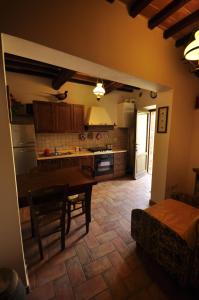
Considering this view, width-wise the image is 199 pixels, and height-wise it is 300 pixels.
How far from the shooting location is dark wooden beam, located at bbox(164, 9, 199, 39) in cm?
170

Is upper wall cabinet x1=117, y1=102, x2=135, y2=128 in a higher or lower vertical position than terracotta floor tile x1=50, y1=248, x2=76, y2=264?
higher

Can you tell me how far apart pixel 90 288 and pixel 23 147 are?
273cm

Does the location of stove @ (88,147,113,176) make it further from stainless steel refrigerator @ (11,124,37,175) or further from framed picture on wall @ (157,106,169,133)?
framed picture on wall @ (157,106,169,133)

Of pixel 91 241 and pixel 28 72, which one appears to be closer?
pixel 91 241

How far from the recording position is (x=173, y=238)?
1.24m

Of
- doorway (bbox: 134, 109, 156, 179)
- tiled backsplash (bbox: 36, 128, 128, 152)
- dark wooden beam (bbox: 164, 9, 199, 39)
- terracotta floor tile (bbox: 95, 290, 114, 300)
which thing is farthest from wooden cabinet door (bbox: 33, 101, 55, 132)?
terracotta floor tile (bbox: 95, 290, 114, 300)

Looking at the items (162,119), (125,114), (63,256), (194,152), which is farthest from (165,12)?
(63,256)

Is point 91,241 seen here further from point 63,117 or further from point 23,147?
point 63,117

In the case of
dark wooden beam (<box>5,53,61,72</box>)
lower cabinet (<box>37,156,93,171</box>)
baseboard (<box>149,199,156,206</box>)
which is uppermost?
dark wooden beam (<box>5,53,61,72</box>)

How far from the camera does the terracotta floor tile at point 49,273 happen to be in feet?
4.61

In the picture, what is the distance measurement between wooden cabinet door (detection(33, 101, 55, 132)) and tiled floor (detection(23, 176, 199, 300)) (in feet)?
7.29

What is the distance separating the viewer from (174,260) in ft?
4.12

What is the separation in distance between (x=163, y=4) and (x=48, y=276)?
3396mm

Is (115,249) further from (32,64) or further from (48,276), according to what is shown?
(32,64)
